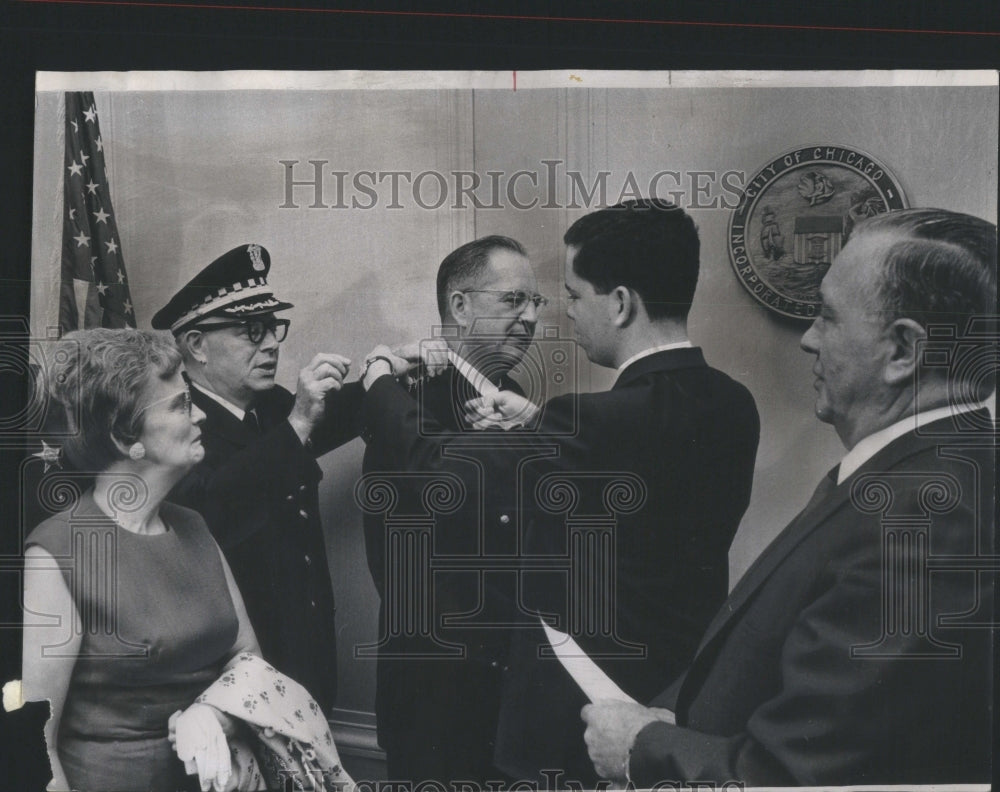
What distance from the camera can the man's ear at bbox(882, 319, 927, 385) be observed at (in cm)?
406

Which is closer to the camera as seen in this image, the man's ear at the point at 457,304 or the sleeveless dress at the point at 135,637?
the sleeveless dress at the point at 135,637

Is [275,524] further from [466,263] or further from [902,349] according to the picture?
[902,349]

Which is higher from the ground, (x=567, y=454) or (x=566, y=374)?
(x=566, y=374)

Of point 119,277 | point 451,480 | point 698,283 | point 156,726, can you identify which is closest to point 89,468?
point 119,277

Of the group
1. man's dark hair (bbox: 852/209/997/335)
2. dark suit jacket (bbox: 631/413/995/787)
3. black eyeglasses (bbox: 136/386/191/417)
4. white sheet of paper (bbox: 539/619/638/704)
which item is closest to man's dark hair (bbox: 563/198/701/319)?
man's dark hair (bbox: 852/209/997/335)

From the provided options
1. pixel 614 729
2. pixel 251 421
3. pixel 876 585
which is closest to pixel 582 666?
pixel 614 729

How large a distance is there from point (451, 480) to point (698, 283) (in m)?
1.15

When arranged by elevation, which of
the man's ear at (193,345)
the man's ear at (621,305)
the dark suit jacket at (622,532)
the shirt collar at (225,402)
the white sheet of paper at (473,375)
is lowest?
the dark suit jacket at (622,532)

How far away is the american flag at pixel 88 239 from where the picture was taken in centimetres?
410

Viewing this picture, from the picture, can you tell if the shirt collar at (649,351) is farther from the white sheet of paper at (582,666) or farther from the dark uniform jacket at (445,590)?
the white sheet of paper at (582,666)

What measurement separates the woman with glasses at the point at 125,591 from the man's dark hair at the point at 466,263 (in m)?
0.98

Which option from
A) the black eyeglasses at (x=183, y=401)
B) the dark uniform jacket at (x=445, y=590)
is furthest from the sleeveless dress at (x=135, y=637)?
the dark uniform jacket at (x=445, y=590)
